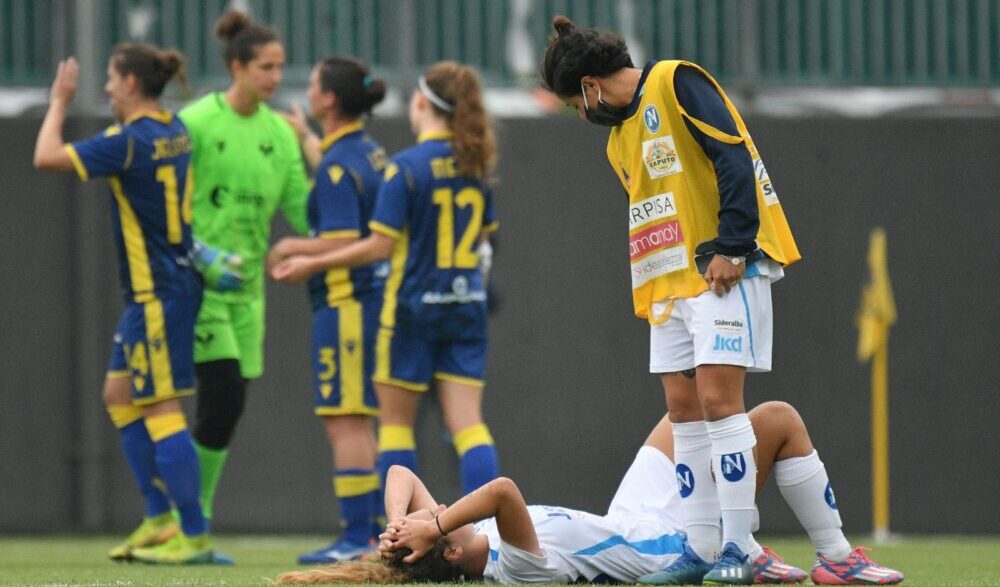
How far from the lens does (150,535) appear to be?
742 centimetres

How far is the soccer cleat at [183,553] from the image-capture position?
7148 mm

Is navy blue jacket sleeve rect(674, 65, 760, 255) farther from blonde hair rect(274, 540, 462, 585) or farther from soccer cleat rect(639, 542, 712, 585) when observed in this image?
blonde hair rect(274, 540, 462, 585)

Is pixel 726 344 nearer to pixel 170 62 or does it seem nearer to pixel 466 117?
pixel 466 117

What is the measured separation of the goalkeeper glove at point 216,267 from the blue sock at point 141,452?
0.66m

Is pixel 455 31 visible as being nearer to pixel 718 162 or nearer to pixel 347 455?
pixel 347 455

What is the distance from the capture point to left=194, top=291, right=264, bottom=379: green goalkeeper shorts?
7.68 m

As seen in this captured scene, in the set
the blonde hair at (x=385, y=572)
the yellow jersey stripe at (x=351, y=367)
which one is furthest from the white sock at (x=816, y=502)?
the yellow jersey stripe at (x=351, y=367)

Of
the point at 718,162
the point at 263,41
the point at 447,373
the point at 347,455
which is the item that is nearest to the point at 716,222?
the point at 718,162

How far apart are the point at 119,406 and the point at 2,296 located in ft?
9.68

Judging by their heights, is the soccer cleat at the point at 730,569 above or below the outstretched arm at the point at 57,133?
below

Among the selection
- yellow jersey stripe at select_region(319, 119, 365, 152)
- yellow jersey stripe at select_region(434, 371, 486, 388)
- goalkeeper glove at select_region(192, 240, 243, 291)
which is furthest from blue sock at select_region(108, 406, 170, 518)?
yellow jersey stripe at select_region(319, 119, 365, 152)

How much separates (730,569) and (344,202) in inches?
125

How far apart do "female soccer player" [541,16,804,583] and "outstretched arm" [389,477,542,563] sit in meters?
0.65

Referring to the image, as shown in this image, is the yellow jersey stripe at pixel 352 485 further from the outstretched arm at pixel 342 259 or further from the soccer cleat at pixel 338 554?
the outstretched arm at pixel 342 259
